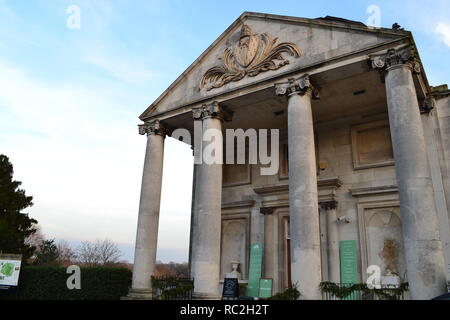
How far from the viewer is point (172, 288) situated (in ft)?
50.6

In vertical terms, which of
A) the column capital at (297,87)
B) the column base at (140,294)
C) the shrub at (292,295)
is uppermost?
the column capital at (297,87)

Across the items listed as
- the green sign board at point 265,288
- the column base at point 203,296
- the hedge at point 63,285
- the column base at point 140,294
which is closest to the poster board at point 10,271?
the hedge at point 63,285

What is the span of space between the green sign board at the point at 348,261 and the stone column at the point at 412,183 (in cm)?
555

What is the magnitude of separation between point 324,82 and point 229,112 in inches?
189

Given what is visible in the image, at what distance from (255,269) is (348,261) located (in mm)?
4626

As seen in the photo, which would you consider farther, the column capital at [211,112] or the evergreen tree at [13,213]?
the evergreen tree at [13,213]

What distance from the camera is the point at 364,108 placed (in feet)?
56.6

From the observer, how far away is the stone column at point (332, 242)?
16047mm

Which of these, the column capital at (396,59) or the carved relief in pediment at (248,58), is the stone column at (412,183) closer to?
the column capital at (396,59)

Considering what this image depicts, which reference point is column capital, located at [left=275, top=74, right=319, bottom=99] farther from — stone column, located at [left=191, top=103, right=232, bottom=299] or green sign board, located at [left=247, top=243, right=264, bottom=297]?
green sign board, located at [left=247, top=243, right=264, bottom=297]

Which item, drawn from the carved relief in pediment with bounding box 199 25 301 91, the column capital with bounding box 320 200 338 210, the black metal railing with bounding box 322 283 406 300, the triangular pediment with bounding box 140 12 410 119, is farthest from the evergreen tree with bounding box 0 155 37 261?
the black metal railing with bounding box 322 283 406 300
